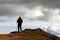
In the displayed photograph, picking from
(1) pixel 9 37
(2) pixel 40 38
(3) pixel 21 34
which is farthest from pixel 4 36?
(2) pixel 40 38

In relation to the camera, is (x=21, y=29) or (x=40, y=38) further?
(x=21, y=29)

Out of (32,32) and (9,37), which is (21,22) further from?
(9,37)

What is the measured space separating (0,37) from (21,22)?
8.02 metres

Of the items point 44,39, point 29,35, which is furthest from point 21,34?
point 44,39

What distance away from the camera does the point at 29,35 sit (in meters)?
38.9

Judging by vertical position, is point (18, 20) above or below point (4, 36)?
above

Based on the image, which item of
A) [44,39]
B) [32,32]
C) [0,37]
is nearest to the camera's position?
[0,37]

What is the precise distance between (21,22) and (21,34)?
14.6 ft

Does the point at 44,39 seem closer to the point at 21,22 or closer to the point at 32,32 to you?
the point at 32,32

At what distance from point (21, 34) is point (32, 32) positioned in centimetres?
336

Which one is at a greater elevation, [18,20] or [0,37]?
[18,20]

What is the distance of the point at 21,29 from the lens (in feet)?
141

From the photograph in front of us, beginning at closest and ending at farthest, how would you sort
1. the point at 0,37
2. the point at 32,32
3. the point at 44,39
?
1. the point at 0,37
2. the point at 44,39
3. the point at 32,32

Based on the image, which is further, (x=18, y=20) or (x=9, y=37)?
(x=18, y=20)
